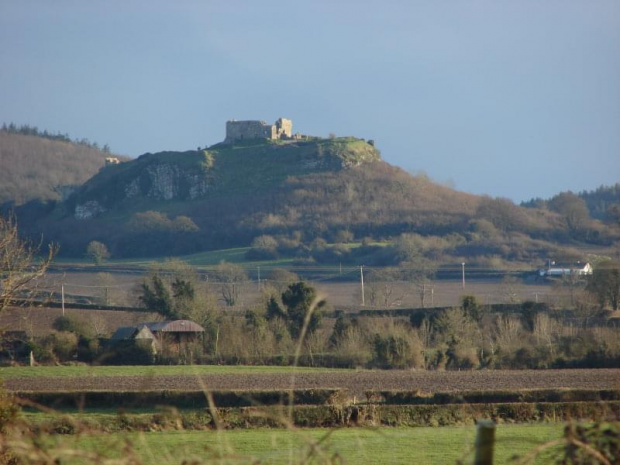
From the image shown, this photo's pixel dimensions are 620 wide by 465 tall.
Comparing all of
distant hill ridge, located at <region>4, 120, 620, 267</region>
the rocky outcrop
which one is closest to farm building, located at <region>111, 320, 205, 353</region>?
distant hill ridge, located at <region>4, 120, 620, 267</region>

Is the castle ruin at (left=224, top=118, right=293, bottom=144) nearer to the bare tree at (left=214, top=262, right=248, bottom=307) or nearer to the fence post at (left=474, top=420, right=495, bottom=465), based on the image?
the bare tree at (left=214, top=262, right=248, bottom=307)

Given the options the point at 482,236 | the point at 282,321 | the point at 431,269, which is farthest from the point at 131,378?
the point at 482,236

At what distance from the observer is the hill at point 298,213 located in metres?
77.4

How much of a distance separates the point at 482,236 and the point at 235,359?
50.6 metres

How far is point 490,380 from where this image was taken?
1011 inches

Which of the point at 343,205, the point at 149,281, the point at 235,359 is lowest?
the point at 235,359

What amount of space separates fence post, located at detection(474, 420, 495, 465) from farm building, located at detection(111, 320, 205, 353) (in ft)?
109

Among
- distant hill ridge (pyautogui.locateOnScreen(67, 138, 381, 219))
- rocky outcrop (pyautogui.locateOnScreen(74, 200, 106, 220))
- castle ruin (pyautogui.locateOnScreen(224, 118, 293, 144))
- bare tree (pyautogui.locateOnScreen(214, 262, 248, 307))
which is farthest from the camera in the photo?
castle ruin (pyautogui.locateOnScreen(224, 118, 293, 144))

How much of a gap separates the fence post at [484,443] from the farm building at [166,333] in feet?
109

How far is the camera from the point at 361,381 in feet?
85.7

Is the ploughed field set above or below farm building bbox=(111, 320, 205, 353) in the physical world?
below

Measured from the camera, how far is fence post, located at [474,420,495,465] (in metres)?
3.72

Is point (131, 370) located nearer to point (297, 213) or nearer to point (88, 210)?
point (297, 213)

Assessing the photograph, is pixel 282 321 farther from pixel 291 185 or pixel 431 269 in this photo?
pixel 291 185
